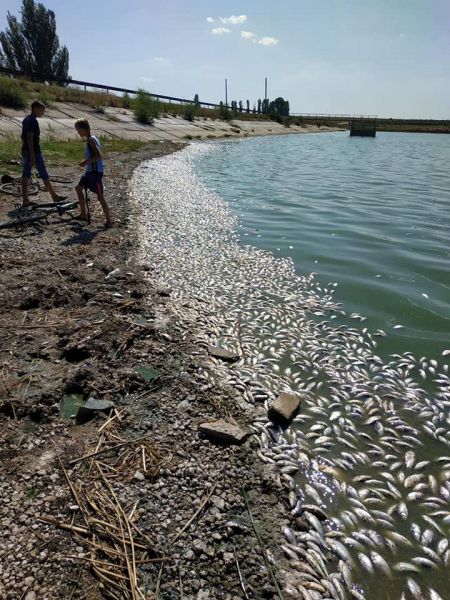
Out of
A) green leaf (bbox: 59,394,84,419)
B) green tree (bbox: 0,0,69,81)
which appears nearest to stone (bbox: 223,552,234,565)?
green leaf (bbox: 59,394,84,419)

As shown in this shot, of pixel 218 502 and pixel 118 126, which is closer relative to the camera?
pixel 218 502

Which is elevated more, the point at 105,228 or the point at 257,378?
the point at 105,228

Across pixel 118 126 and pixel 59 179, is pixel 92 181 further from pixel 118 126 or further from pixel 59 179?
pixel 118 126

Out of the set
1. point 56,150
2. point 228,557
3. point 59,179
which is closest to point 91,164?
point 59,179

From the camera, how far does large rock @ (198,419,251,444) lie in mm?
5184

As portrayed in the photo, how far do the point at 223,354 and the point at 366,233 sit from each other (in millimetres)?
9944

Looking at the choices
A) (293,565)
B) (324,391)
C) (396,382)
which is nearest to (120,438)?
(293,565)

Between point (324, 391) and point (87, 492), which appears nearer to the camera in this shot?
point (87, 492)

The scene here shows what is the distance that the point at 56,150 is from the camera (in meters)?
24.6

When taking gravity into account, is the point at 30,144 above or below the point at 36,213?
above

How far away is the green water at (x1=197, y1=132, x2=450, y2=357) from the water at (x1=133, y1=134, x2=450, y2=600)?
0.32ft

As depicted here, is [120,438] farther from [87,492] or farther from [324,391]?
[324,391]

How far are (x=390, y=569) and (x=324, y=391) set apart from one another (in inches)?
110

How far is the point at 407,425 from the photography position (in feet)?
18.8
